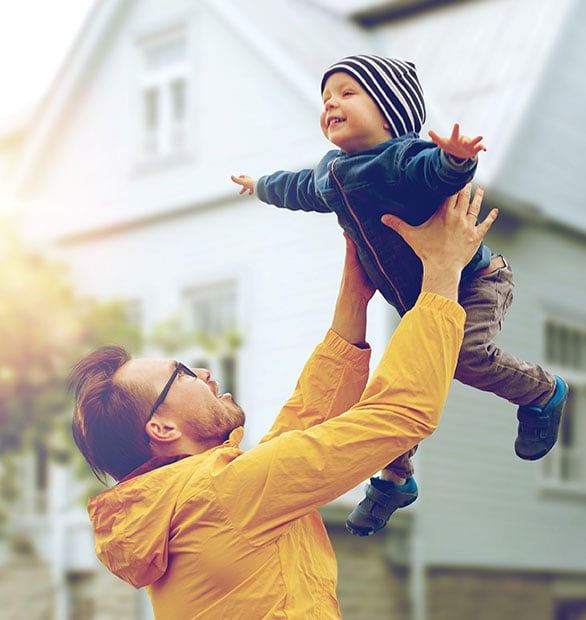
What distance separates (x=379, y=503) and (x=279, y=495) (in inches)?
11.1

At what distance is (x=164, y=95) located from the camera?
12.1 m

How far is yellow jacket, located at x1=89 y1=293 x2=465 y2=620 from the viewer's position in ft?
7.39

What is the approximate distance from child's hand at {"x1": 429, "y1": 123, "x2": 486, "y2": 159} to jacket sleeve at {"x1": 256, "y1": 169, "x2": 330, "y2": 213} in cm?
47

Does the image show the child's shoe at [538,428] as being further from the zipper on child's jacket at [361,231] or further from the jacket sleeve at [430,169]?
the jacket sleeve at [430,169]

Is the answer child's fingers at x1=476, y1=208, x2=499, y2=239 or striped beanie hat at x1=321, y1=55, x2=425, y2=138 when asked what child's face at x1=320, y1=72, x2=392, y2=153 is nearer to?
striped beanie hat at x1=321, y1=55, x2=425, y2=138

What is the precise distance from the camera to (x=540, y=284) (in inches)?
457

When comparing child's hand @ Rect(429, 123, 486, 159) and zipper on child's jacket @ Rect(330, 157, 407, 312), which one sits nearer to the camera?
child's hand @ Rect(429, 123, 486, 159)

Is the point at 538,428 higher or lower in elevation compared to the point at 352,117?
lower

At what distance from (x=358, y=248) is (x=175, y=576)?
2.43 ft

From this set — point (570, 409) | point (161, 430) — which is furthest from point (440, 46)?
point (161, 430)

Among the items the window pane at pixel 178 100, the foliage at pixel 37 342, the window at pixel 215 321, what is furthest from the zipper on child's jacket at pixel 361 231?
the window pane at pixel 178 100

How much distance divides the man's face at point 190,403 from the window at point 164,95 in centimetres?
924

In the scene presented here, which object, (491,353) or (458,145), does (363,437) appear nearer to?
(491,353)

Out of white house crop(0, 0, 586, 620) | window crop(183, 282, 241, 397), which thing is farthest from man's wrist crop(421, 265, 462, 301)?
window crop(183, 282, 241, 397)
